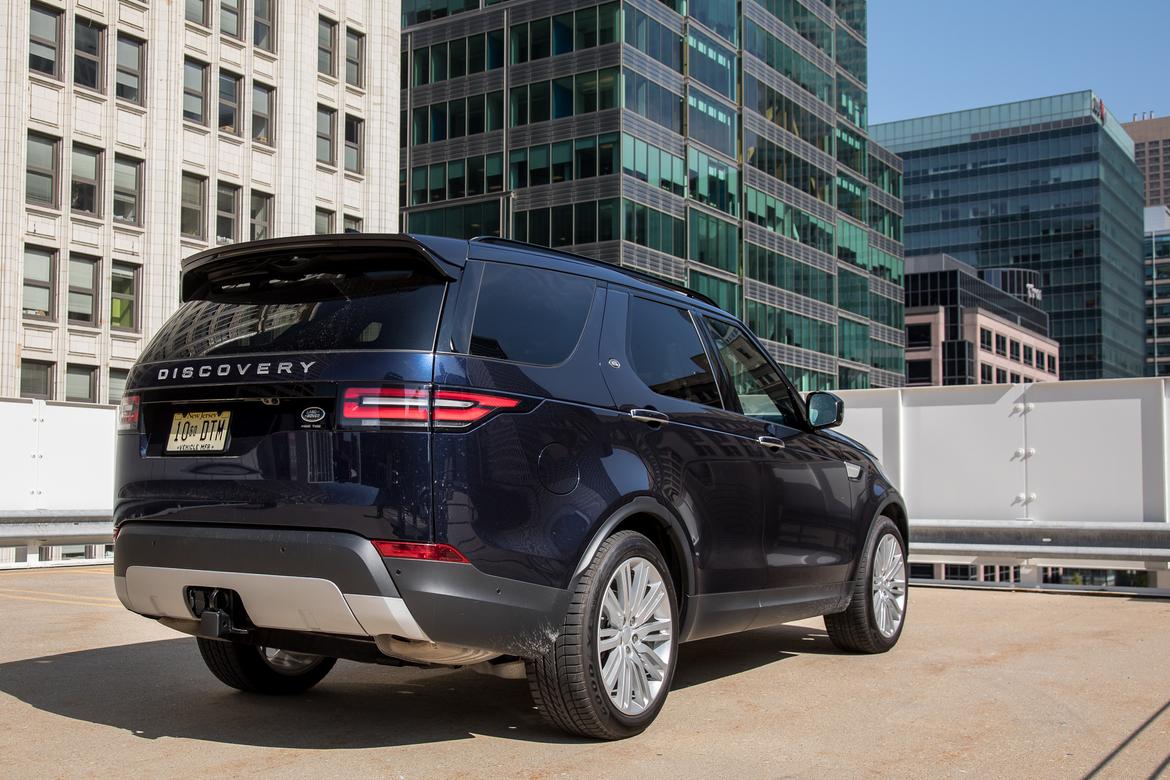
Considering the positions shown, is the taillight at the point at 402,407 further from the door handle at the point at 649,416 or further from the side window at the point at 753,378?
the side window at the point at 753,378

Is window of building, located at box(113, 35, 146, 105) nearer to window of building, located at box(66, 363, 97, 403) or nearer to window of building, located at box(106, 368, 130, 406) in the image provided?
window of building, located at box(106, 368, 130, 406)

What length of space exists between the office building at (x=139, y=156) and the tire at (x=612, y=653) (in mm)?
36511

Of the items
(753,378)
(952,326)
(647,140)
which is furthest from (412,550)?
(952,326)

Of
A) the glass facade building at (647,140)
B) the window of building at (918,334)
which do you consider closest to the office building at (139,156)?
the glass facade building at (647,140)

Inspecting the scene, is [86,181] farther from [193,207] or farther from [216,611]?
[216,611]

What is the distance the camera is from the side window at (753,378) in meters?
6.64

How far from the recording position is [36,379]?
38812 mm

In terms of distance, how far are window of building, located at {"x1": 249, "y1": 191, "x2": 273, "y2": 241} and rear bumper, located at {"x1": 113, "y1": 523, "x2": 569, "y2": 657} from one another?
42047 mm

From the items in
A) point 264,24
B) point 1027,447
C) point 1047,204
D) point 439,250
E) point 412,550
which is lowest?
point 412,550

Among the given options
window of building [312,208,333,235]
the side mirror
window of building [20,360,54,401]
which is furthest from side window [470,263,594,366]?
window of building [312,208,333,235]

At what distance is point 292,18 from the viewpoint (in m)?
47.0

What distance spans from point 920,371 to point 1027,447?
4367 inches

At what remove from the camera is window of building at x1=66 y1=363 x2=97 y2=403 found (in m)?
39.5

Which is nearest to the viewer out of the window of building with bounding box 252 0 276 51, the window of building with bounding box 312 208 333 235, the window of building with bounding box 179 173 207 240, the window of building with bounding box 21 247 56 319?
the window of building with bounding box 21 247 56 319
